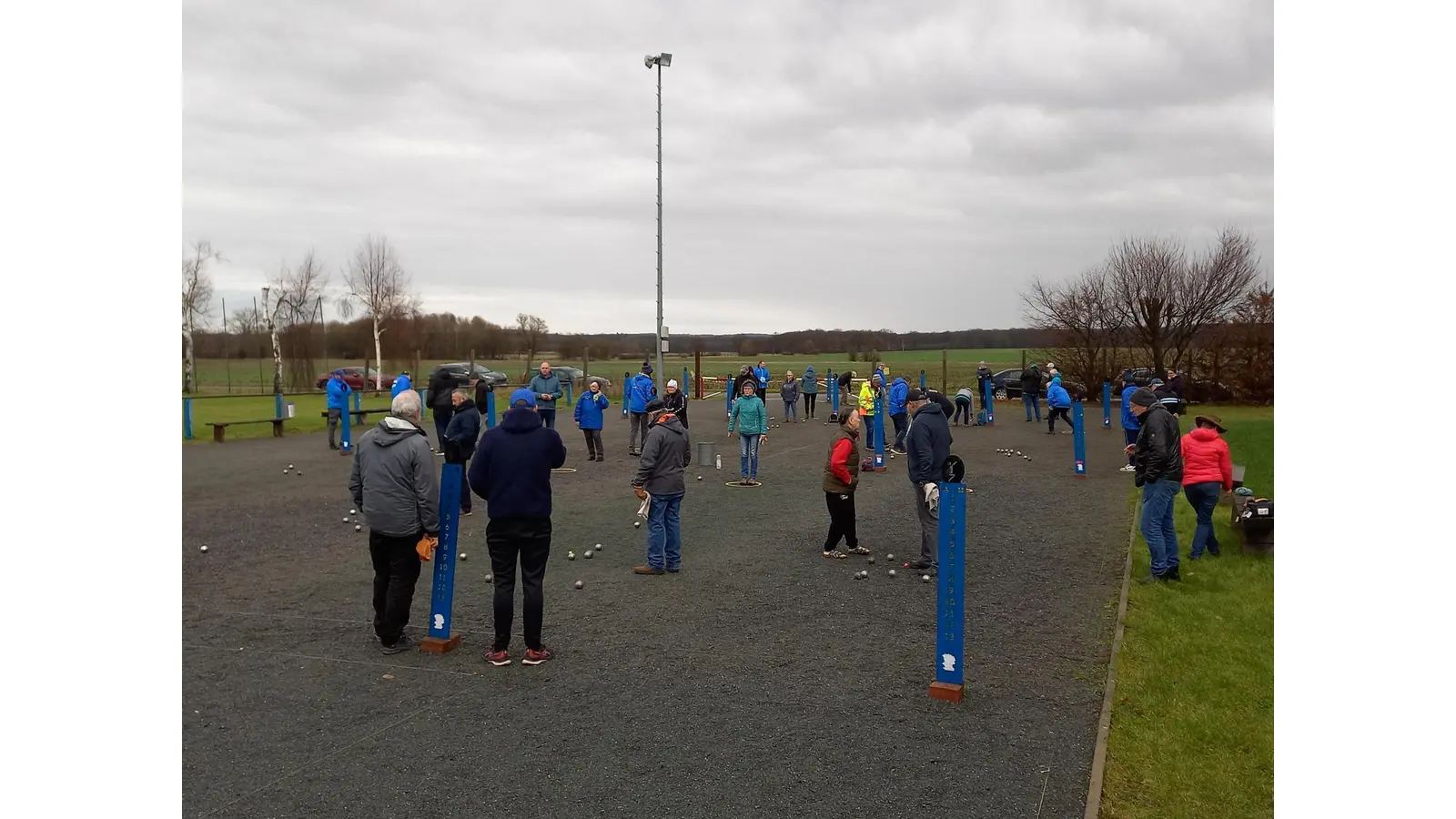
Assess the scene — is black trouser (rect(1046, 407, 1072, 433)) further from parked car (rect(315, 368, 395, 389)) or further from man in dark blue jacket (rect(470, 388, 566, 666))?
parked car (rect(315, 368, 395, 389))

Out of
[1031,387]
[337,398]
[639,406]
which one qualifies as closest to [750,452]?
[639,406]

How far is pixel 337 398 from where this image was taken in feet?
66.2

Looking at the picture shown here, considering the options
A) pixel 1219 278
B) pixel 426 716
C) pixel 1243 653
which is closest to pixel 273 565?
pixel 426 716

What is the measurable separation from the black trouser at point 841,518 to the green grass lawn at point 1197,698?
2.84 meters

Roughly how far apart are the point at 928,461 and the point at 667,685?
4.16m

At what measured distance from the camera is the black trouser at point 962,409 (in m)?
26.6

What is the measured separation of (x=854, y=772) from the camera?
5.09 meters

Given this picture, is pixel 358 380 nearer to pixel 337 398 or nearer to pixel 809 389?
pixel 809 389

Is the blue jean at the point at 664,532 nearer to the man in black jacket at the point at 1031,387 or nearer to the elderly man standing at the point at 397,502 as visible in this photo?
the elderly man standing at the point at 397,502

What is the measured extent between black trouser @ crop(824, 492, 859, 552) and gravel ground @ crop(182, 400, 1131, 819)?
0.36 meters

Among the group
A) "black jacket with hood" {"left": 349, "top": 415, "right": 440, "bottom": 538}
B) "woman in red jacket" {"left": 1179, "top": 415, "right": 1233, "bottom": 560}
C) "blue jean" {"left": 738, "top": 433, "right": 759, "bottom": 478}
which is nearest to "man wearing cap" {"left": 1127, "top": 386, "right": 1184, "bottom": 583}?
"woman in red jacket" {"left": 1179, "top": 415, "right": 1233, "bottom": 560}

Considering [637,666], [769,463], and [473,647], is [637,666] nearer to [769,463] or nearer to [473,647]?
[473,647]

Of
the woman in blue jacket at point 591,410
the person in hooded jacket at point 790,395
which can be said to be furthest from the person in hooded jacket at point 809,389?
the woman in blue jacket at point 591,410

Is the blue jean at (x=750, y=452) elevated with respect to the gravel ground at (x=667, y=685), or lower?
elevated
